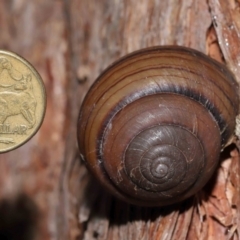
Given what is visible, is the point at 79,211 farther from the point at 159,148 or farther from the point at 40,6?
the point at 40,6

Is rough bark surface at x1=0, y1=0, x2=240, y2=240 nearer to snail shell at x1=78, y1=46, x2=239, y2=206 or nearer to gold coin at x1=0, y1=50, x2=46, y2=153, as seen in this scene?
snail shell at x1=78, y1=46, x2=239, y2=206

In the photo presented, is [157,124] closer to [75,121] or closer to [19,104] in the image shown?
[19,104]

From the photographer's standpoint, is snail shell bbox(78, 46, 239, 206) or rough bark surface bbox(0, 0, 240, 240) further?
rough bark surface bbox(0, 0, 240, 240)

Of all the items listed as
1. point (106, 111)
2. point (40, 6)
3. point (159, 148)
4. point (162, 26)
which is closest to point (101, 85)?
point (106, 111)

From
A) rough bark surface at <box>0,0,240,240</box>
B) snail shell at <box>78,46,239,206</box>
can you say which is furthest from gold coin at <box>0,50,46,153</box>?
rough bark surface at <box>0,0,240,240</box>

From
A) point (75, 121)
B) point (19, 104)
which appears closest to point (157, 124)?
point (19, 104)

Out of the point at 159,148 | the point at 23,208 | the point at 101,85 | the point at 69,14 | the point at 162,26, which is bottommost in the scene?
the point at 23,208

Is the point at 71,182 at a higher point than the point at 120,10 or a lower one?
lower
